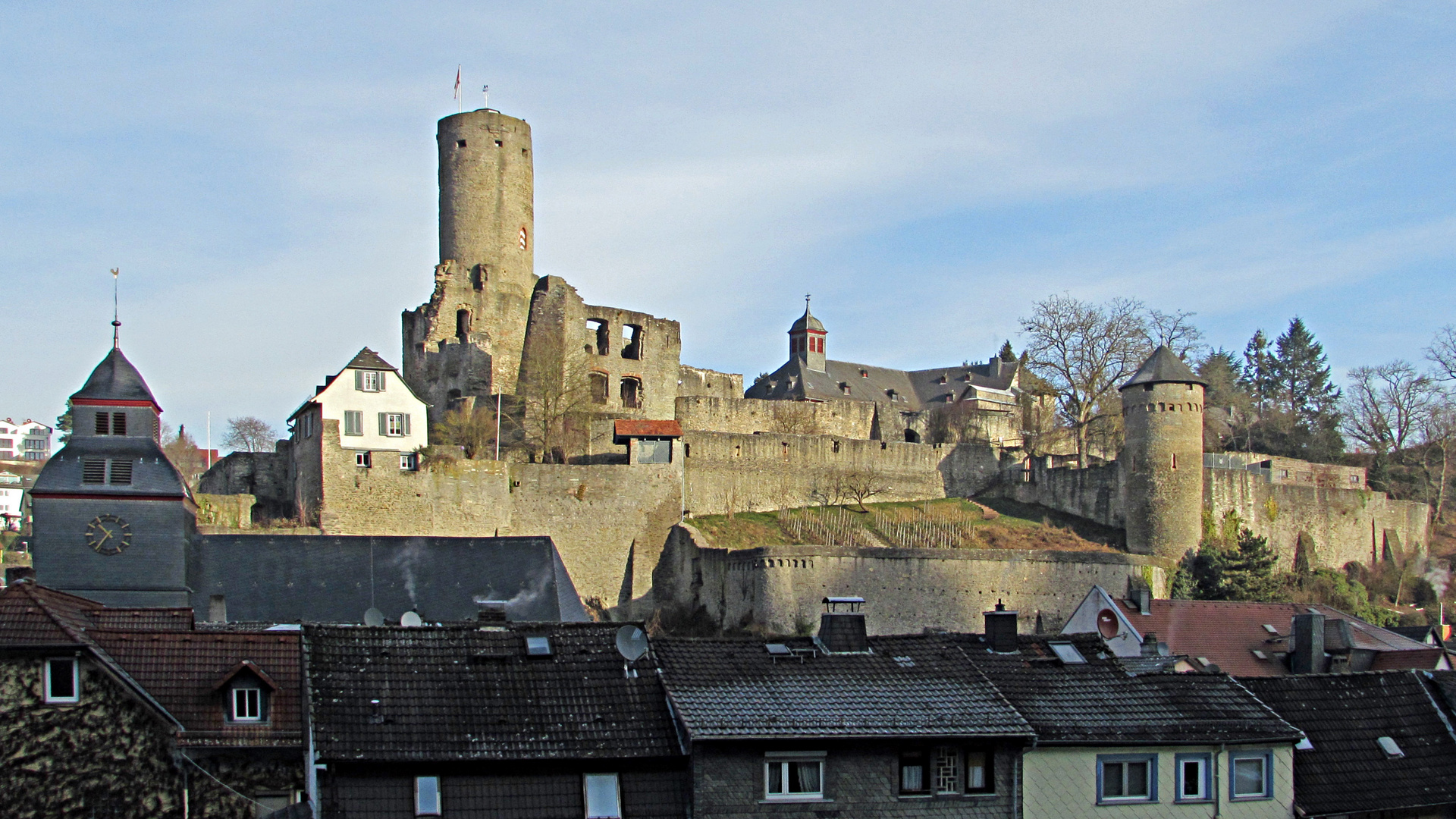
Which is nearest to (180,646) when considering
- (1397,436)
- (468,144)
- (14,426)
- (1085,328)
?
(468,144)

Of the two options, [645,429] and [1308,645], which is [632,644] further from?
[645,429]

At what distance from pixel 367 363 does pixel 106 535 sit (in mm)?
15991

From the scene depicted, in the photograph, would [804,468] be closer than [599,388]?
No

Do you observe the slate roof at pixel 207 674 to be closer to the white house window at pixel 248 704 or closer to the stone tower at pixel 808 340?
the white house window at pixel 248 704

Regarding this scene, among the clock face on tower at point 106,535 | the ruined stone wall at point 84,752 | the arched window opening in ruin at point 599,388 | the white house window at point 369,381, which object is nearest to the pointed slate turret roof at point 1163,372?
the arched window opening in ruin at point 599,388

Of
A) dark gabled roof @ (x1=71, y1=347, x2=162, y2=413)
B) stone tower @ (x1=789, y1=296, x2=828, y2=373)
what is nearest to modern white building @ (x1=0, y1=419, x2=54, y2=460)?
stone tower @ (x1=789, y1=296, x2=828, y2=373)

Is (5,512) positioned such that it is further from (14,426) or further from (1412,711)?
(1412,711)

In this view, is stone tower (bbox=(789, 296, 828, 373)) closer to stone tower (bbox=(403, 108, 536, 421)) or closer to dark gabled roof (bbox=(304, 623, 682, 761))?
stone tower (bbox=(403, 108, 536, 421))

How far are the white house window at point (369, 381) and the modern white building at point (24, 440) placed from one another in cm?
10470

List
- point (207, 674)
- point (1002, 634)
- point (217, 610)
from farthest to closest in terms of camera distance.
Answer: point (217, 610) < point (1002, 634) < point (207, 674)

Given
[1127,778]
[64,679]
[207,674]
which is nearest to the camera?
[64,679]

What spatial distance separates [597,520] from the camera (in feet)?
146

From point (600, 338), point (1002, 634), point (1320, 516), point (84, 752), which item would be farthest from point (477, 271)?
point (84, 752)

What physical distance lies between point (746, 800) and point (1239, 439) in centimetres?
6016
